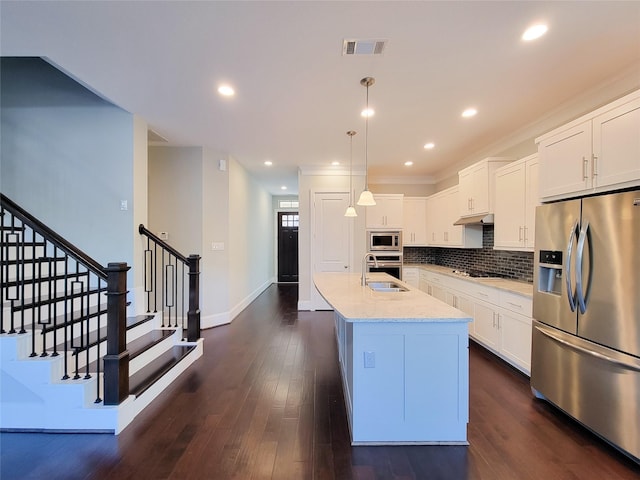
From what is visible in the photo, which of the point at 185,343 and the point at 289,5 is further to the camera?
the point at 185,343

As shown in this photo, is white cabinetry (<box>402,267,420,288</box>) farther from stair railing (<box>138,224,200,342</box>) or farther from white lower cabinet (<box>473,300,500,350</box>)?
stair railing (<box>138,224,200,342</box>)

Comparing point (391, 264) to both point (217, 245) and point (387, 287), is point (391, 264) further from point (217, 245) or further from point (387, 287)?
point (217, 245)

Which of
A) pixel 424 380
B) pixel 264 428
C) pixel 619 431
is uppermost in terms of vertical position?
pixel 424 380

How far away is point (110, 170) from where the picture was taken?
319cm

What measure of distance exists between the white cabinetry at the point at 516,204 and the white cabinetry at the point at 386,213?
1.90 metres

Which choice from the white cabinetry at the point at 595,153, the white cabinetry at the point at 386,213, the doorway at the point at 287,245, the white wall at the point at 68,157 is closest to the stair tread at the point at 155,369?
the white wall at the point at 68,157

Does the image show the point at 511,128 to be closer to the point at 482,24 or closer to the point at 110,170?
the point at 482,24

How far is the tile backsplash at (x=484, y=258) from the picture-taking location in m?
3.62

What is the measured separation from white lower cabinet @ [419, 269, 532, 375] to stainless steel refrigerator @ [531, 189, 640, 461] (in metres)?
0.42

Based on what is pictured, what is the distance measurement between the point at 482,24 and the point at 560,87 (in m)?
1.38

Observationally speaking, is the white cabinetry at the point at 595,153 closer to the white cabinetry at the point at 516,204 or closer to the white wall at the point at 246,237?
the white cabinetry at the point at 516,204

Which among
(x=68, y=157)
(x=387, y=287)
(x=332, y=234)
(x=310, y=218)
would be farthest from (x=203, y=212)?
(x=387, y=287)

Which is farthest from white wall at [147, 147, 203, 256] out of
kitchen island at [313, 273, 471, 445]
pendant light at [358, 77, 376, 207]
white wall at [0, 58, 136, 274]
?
kitchen island at [313, 273, 471, 445]

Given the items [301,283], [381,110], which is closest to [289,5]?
[381,110]
